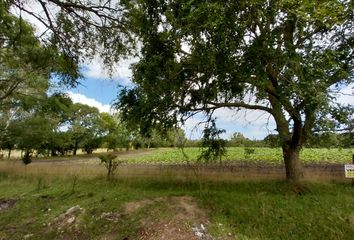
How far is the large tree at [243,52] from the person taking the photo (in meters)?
6.79

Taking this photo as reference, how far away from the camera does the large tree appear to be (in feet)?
22.3

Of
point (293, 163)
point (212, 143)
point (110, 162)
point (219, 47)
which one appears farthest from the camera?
point (110, 162)

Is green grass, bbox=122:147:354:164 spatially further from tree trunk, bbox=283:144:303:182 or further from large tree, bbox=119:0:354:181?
large tree, bbox=119:0:354:181

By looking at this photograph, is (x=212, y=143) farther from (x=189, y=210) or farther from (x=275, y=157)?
(x=275, y=157)

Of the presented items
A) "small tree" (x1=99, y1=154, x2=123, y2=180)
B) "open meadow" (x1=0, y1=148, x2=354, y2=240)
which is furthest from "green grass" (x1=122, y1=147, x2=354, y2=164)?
"open meadow" (x1=0, y1=148, x2=354, y2=240)

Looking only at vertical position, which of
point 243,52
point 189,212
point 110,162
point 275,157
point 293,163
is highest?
point 243,52

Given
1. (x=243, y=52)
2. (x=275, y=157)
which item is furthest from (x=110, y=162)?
(x=275, y=157)

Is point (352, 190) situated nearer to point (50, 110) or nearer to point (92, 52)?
point (92, 52)

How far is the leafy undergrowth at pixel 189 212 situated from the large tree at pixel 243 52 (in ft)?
7.93

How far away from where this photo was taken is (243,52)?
750 cm

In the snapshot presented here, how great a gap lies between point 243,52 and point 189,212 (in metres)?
4.69

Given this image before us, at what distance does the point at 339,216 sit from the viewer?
8711 mm

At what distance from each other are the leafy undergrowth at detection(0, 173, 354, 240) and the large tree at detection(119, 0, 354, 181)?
2.42 m

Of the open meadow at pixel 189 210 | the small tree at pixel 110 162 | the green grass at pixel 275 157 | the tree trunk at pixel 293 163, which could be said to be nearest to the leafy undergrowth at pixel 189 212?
the open meadow at pixel 189 210
